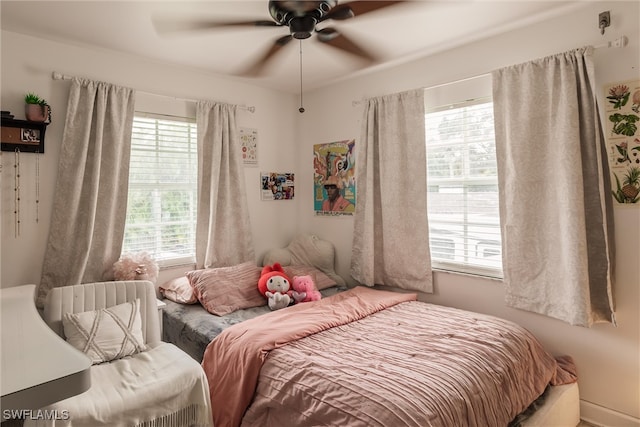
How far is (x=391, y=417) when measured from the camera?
1.45 meters

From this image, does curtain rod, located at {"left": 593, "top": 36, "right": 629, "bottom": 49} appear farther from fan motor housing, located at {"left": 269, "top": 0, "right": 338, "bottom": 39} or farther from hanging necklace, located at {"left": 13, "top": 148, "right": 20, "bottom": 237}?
hanging necklace, located at {"left": 13, "top": 148, "right": 20, "bottom": 237}

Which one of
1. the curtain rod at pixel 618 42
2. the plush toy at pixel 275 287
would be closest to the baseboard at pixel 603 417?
the plush toy at pixel 275 287

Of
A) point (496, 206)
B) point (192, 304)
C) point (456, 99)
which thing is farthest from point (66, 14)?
point (496, 206)

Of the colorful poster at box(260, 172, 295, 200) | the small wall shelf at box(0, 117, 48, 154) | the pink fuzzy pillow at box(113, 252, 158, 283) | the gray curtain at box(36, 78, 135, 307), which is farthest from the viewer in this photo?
the colorful poster at box(260, 172, 295, 200)

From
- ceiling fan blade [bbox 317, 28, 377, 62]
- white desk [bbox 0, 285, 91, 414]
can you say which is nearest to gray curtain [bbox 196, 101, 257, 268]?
ceiling fan blade [bbox 317, 28, 377, 62]

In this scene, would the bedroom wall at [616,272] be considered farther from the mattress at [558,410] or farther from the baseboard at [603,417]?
the mattress at [558,410]

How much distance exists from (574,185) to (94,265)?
10.6ft

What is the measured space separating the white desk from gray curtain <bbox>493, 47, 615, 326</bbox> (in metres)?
2.47

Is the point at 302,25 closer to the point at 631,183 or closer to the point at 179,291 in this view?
the point at 631,183

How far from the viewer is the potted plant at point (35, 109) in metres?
2.42

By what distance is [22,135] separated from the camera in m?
2.43

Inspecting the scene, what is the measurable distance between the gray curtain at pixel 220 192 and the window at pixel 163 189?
0.32ft

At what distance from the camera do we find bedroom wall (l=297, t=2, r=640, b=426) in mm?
2160

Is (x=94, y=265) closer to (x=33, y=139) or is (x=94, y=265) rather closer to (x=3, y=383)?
(x=33, y=139)
